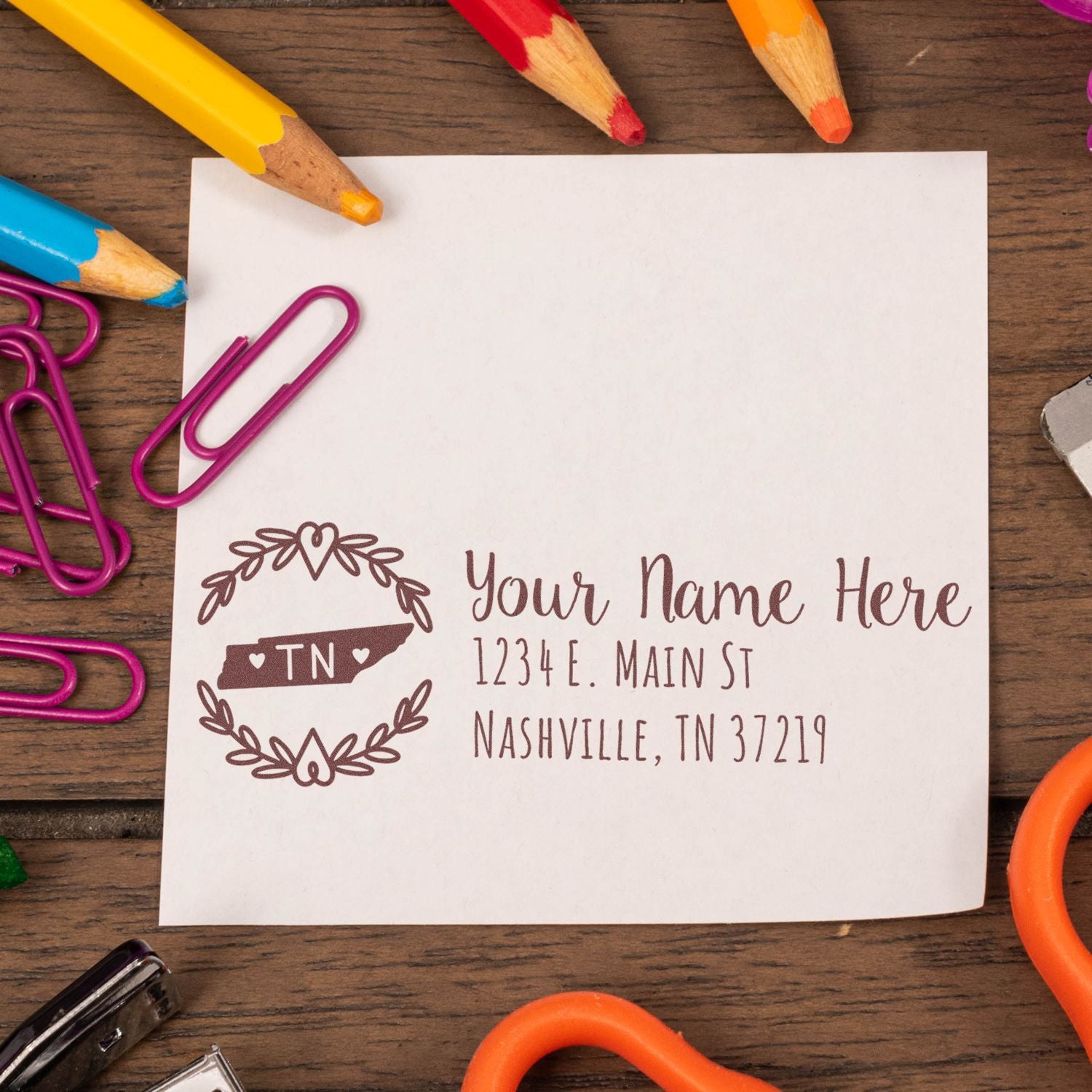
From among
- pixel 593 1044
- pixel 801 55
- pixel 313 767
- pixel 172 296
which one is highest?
pixel 801 55

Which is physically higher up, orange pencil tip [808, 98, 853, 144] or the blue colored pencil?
orange pencil tip [808, 98, 853, 144]

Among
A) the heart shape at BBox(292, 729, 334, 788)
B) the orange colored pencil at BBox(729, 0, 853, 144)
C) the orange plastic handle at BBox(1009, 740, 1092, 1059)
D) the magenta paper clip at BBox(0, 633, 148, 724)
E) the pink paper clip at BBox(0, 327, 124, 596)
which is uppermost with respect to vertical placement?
the orange colored pencil at BBox(729, 0, 853, 144)

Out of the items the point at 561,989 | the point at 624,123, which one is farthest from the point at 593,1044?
the point at 624,123

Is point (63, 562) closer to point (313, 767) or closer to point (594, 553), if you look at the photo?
point (313, 767)

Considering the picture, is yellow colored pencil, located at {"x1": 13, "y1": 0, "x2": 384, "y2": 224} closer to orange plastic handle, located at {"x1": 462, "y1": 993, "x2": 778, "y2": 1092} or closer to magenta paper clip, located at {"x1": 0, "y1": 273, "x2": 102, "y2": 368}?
magenta paper clip, located at {"x1": 0, "y1": 273, "x2": 102, "y2": 368}

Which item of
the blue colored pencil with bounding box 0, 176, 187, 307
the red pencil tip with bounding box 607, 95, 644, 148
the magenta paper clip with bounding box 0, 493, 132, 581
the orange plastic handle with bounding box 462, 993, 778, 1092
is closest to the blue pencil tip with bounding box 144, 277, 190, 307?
the blue colored pencil with bounding box 0, 176, 187, 307
